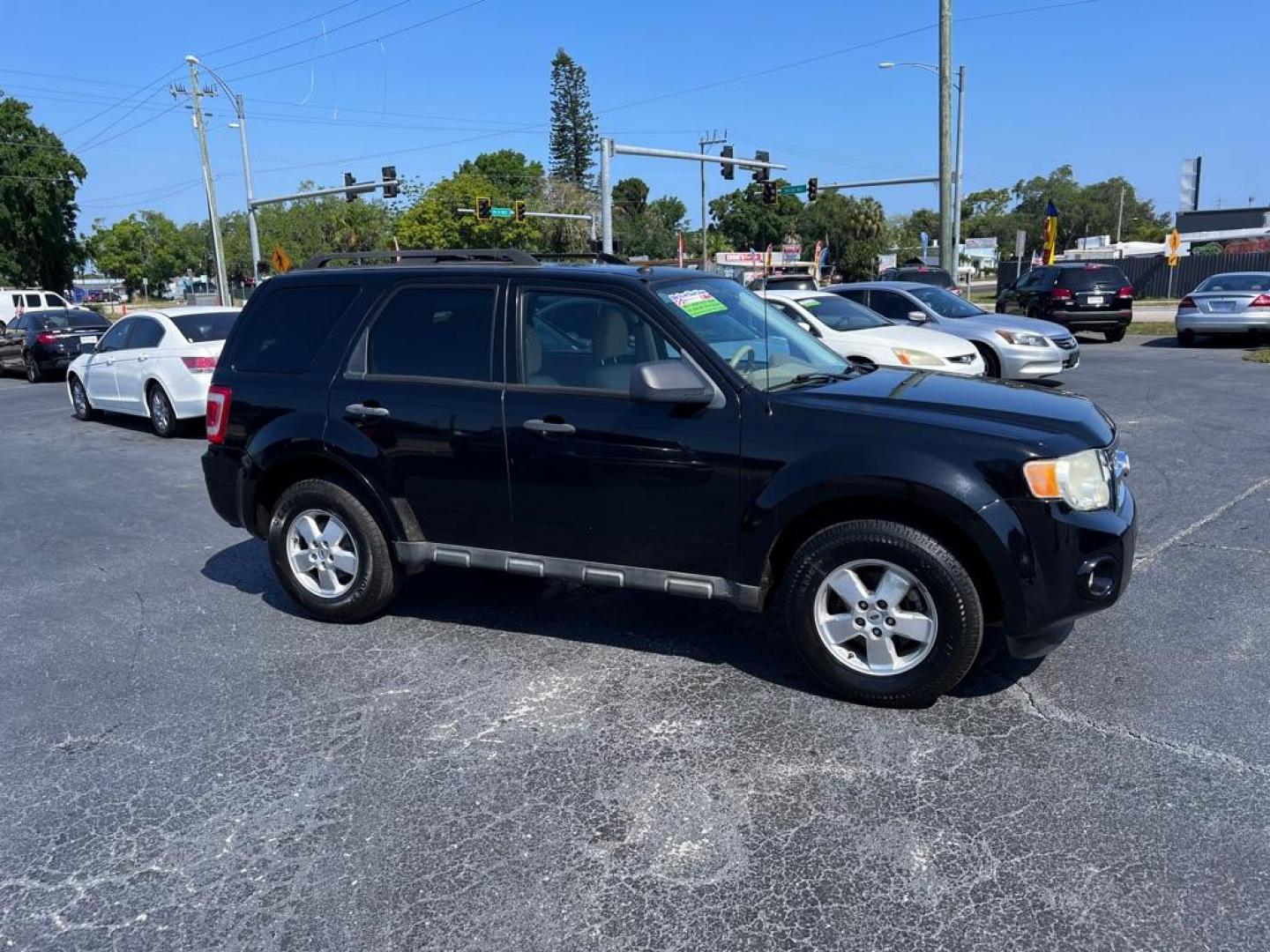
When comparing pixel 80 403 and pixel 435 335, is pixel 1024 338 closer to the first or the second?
pixel 435 335

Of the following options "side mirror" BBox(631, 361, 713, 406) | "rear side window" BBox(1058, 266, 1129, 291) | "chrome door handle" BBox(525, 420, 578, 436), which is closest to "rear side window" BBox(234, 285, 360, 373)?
"chrome door handle" BBox(525, 420, 578, 436)

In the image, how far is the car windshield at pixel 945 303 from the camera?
13805 millimetres

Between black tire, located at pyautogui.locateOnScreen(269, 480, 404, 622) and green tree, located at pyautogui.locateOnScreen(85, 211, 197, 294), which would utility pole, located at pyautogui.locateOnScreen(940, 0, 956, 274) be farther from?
green tree, located at pyautogui.locateOnScreen(85, 211, 197, 294)

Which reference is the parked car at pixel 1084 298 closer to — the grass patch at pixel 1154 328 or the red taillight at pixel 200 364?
the grass patch at pixel 1154 328

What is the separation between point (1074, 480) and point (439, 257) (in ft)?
11.3

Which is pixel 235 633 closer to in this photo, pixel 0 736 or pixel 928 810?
pixel 0 736

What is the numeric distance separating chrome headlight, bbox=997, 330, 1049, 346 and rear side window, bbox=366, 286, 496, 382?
32.2ft

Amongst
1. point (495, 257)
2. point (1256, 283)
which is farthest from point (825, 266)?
point (495, 257)

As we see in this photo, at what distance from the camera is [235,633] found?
16.7 ft

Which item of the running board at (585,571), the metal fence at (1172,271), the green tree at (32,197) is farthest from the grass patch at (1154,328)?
the green tree at (32,197)

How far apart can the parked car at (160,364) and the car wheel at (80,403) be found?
38 cm

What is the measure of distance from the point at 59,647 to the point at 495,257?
3099 mm

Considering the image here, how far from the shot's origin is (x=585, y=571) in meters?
4.45

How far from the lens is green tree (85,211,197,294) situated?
301ft
